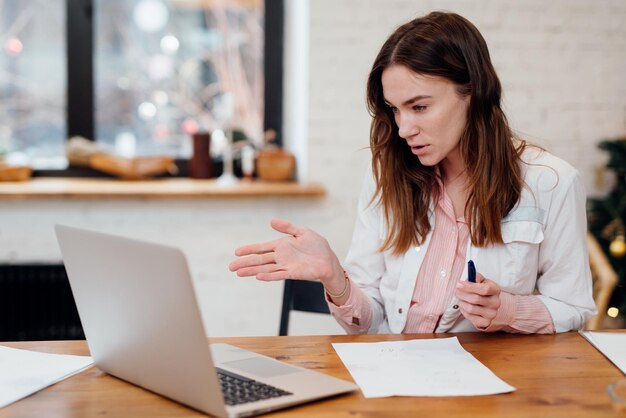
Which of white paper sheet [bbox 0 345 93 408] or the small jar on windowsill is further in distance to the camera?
the small jar on windowsill

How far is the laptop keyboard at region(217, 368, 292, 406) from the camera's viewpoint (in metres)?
1.21

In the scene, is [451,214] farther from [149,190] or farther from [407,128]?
[149,190]

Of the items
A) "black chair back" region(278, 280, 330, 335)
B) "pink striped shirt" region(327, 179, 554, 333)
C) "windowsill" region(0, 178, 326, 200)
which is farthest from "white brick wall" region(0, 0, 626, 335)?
"pink striped shirt" region(327, 179, 554, 333)

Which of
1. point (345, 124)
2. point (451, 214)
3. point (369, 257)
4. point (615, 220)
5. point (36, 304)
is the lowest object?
point (36, 304)

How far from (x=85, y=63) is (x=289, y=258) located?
7.28ft

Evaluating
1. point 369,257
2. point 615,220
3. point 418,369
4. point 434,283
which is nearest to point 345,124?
point 615,220

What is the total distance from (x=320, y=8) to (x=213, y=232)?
99 centimetres

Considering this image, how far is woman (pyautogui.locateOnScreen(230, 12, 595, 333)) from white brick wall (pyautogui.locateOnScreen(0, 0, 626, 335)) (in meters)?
1.34

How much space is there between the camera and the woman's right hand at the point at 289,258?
4.91ft

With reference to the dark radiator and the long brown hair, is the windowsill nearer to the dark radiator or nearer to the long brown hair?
the dark radiator

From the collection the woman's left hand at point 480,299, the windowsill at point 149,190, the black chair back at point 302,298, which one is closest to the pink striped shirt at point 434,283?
the black chair back at point 302,298

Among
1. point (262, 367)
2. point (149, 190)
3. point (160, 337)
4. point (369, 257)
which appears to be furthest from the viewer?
point (149, 190)

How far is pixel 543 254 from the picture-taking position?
1.80m

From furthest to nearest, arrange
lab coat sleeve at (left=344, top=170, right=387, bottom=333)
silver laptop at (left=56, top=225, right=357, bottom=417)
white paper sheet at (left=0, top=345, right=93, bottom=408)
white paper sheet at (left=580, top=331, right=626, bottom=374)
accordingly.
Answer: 1. lab coat sleeve at (left=344, top=170, right=387, bottom=333)
2. white paper sheet at (left=580, top=331, right=626, bottom=374)
3. white paper sheet at (left=0, top=345, right=93, bottom=408)
4. silver laptop at (left=56, top=225, right=357, bottom=417)
